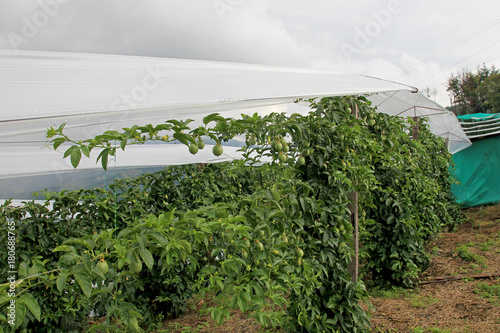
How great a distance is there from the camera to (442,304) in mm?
3109

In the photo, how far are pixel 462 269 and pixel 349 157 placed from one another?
109 inches

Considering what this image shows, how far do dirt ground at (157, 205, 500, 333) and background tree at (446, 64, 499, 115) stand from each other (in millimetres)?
17142

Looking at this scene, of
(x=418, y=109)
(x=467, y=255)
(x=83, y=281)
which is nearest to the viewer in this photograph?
(x=83, y=281)

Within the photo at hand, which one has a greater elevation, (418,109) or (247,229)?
(418,109)

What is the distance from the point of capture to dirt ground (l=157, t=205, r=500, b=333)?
2736 millimetres

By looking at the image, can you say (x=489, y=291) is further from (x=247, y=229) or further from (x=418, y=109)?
(x=247, y=229)

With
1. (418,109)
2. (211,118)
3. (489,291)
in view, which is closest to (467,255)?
(489,291)

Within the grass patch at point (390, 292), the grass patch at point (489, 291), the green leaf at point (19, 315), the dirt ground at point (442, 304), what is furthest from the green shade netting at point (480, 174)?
the green leaf at point (19, 315)

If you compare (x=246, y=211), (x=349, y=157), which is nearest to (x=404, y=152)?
(x=349, y=157)

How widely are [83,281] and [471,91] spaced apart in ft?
80.4

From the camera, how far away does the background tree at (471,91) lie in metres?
18.1

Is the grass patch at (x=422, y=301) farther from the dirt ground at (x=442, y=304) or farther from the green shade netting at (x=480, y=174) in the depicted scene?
the green shade netting at (x=480, y=174)

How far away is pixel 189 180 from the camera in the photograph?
3916 mm

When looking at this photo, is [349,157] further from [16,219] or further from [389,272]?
[16,219]
